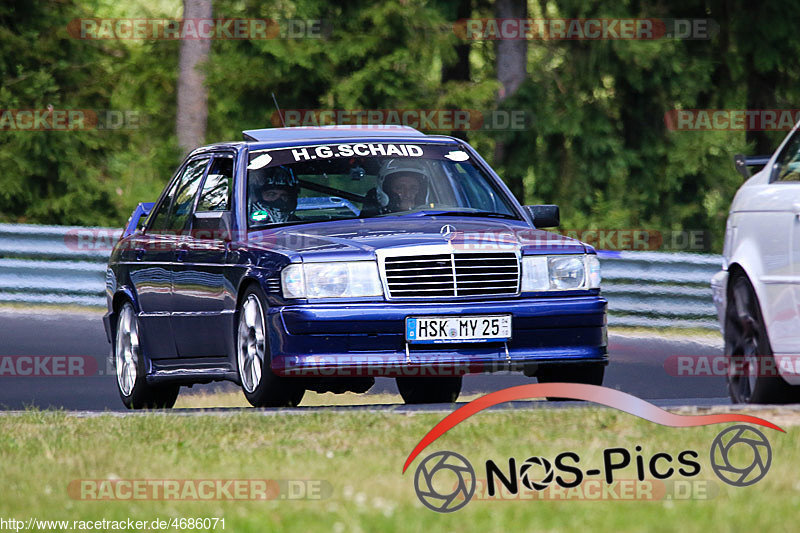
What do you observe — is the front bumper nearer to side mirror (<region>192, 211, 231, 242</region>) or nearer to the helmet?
side mirror (<region>192, 211, 231, 242</region>)

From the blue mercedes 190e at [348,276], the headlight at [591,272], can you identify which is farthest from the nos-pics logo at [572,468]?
the headlight at [591,272]

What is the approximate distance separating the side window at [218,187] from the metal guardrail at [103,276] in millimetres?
7394

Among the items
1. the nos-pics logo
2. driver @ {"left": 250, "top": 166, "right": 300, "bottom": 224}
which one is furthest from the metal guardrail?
the nos-pics logo

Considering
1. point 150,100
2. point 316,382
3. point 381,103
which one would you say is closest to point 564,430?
point 316,382

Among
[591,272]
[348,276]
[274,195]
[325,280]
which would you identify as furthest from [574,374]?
[274,195]

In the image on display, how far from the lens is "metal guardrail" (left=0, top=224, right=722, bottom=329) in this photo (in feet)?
54.9

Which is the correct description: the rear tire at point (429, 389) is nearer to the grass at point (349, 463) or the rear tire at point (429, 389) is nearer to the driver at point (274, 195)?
the driver at point (274, 195)

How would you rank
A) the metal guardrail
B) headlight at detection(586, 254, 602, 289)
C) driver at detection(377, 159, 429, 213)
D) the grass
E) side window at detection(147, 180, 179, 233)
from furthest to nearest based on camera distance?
the metal guardrail < side window at detection(147, 180, 179, 233) < driver at detection(377, 159, 429, 213) < headlight at detection(586, 254, 602, 289) < the grass

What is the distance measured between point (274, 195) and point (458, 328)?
1733 mm

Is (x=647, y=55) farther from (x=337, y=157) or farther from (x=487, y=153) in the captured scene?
(x=337, y=157)

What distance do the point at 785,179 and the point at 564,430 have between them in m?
Result: 2.26

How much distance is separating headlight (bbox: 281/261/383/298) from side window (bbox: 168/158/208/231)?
1.99 metres

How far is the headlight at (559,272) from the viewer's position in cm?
900

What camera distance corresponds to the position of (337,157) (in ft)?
33.0
